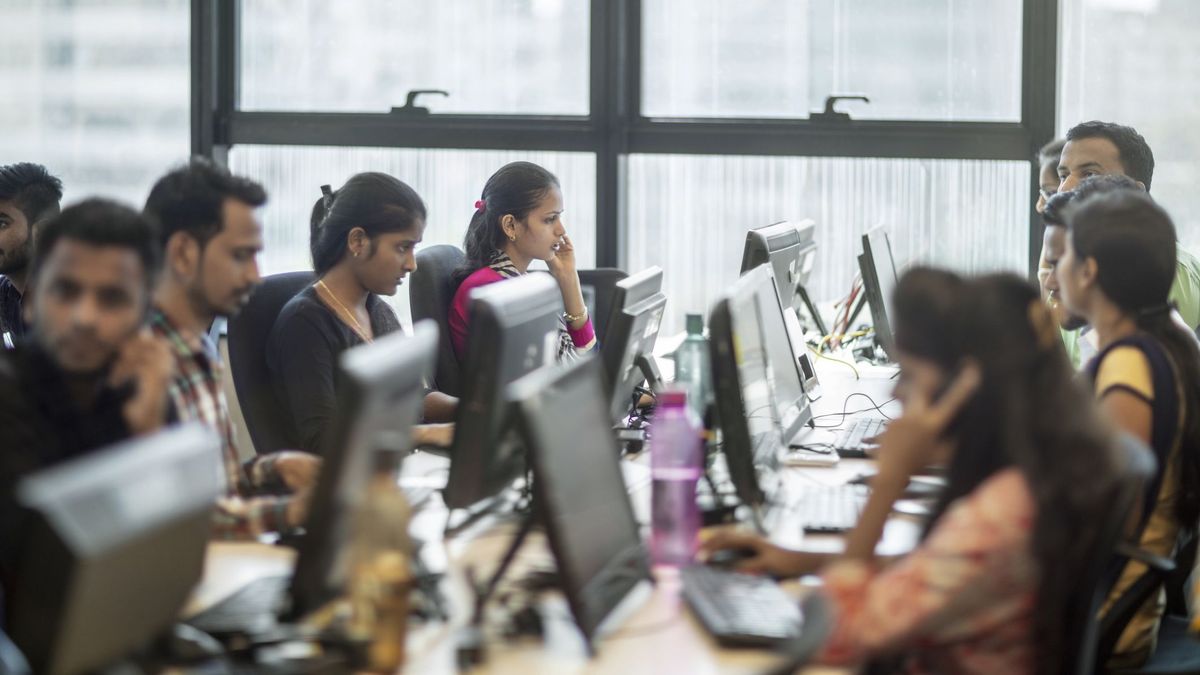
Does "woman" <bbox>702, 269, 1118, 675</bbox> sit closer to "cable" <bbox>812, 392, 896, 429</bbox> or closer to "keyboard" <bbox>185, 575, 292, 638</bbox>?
"keyboard" <bbox>185, 575, 292, 638</bbox>

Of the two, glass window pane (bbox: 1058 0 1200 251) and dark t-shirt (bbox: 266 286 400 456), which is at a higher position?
glass window pane (bbox: 1058 0 1200 251)

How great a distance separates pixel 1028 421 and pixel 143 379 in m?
1.19

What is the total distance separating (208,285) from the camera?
2285 mm

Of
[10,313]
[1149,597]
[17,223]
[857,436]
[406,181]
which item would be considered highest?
[406,181]

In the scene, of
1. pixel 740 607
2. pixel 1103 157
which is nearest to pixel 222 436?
pixel 740 607

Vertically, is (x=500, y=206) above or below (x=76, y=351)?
above

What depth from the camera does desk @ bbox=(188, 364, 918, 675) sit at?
164 centimetres

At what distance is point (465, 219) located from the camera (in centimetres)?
475

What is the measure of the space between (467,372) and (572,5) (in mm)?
2832

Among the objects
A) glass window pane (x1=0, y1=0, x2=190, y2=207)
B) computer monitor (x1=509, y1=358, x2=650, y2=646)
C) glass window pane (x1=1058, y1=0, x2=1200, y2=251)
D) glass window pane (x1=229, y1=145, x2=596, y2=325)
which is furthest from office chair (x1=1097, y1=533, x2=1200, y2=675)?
glass window pane (x1=0, y1=0, x2=190, y2=207)

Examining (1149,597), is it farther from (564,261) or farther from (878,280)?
(564,261)

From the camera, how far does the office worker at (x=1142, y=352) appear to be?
2.09 meters

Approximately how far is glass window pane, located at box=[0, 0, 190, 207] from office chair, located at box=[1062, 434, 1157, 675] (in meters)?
3.84

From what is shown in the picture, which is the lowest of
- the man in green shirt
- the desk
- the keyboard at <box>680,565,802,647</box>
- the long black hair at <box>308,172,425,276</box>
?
the desk
